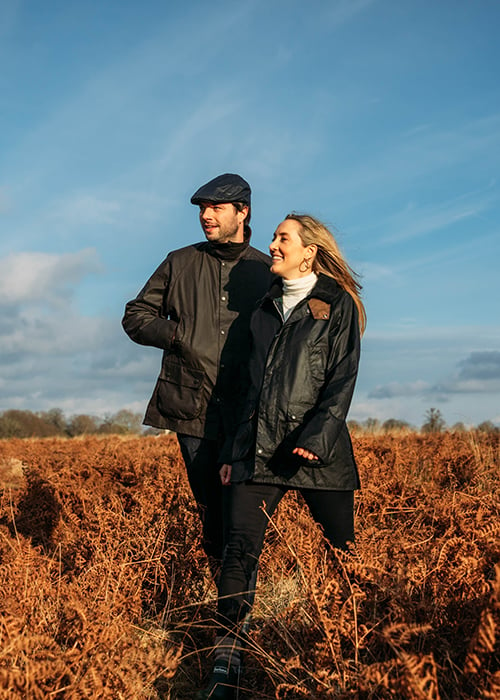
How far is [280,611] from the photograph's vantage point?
378 centimetres

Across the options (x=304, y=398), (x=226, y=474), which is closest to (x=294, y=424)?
(x=304, y=398)

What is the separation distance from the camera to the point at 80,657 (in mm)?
3082

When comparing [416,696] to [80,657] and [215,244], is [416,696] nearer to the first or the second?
[80,657]

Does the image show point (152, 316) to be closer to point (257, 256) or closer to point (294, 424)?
point (257, 256)

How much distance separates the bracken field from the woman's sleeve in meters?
0.49

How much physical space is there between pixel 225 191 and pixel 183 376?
4.00 ft

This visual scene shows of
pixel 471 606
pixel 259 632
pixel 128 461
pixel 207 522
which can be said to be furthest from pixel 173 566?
pixel 128 461

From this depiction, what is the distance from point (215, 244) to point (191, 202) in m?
0.33

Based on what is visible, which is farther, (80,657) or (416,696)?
(80,657)

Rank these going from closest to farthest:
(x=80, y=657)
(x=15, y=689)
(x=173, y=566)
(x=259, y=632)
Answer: (x=15, y=689)
(x=80, y=657)
(x=259, y=632)
(x=173, y=566)

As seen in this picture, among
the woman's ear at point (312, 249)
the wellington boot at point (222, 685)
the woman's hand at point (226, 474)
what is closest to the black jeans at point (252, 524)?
the woman's hand at point (226, 474)

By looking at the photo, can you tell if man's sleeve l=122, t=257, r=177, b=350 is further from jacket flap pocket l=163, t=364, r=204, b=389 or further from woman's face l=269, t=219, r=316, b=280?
woman's face l=269, t=219, r=316, b=280

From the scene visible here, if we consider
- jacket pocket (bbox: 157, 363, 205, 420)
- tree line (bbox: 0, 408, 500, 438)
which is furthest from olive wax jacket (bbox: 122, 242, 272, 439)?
tree line (bbox: 0, 408, 500, 438)

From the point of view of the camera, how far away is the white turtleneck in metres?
3.96
